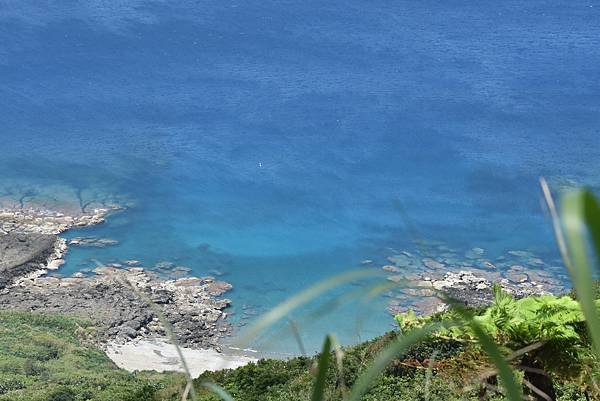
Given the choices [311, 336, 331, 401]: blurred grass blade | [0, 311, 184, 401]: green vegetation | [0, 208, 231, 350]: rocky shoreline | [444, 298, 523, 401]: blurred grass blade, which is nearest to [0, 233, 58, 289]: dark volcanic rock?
[0, 208, 231, 350]: rocky shoreline

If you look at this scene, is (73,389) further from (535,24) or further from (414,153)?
(535,24)

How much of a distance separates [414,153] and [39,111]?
1626 cm

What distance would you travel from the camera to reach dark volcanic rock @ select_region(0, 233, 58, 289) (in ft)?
90.2

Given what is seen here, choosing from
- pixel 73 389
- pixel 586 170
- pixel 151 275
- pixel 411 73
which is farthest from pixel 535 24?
pixel 73 389

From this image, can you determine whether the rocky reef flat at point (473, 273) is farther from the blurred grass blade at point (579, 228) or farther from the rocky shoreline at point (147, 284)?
the blurred grass blade at point (579, 228)

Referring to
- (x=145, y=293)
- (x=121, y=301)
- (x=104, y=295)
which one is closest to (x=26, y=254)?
(x=104, y=295)

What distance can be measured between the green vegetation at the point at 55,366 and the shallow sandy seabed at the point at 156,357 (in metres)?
0.52

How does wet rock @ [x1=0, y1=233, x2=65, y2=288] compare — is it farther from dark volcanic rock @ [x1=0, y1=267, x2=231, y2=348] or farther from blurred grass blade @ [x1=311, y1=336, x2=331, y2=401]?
blurred grass blade @ [x1=311, y1=336, x2=331, y2=401]

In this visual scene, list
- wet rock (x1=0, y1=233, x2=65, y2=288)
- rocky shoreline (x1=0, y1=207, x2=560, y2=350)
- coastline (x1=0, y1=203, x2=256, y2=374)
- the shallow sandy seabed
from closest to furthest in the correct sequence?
the shallow sandy seabed → coastline (x1=0, y1=203, x2=256, y2=374) → rocky shoreline (x1=0, y1=207, x2=560, y2=350) → wet rock (x1=0, y1=233, x2=65, y2=288)

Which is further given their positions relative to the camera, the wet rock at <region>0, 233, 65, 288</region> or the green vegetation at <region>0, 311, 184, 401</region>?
the wet rock at <region>0, 233, 65, 288</region>

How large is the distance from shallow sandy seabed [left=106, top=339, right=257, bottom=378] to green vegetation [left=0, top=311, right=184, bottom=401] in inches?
20.3

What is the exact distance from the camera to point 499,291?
22.0 feet

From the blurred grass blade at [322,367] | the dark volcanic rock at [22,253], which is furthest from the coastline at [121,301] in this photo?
the blurred grass blade at [322,367]

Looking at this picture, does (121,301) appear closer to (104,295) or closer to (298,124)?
(104,295)
